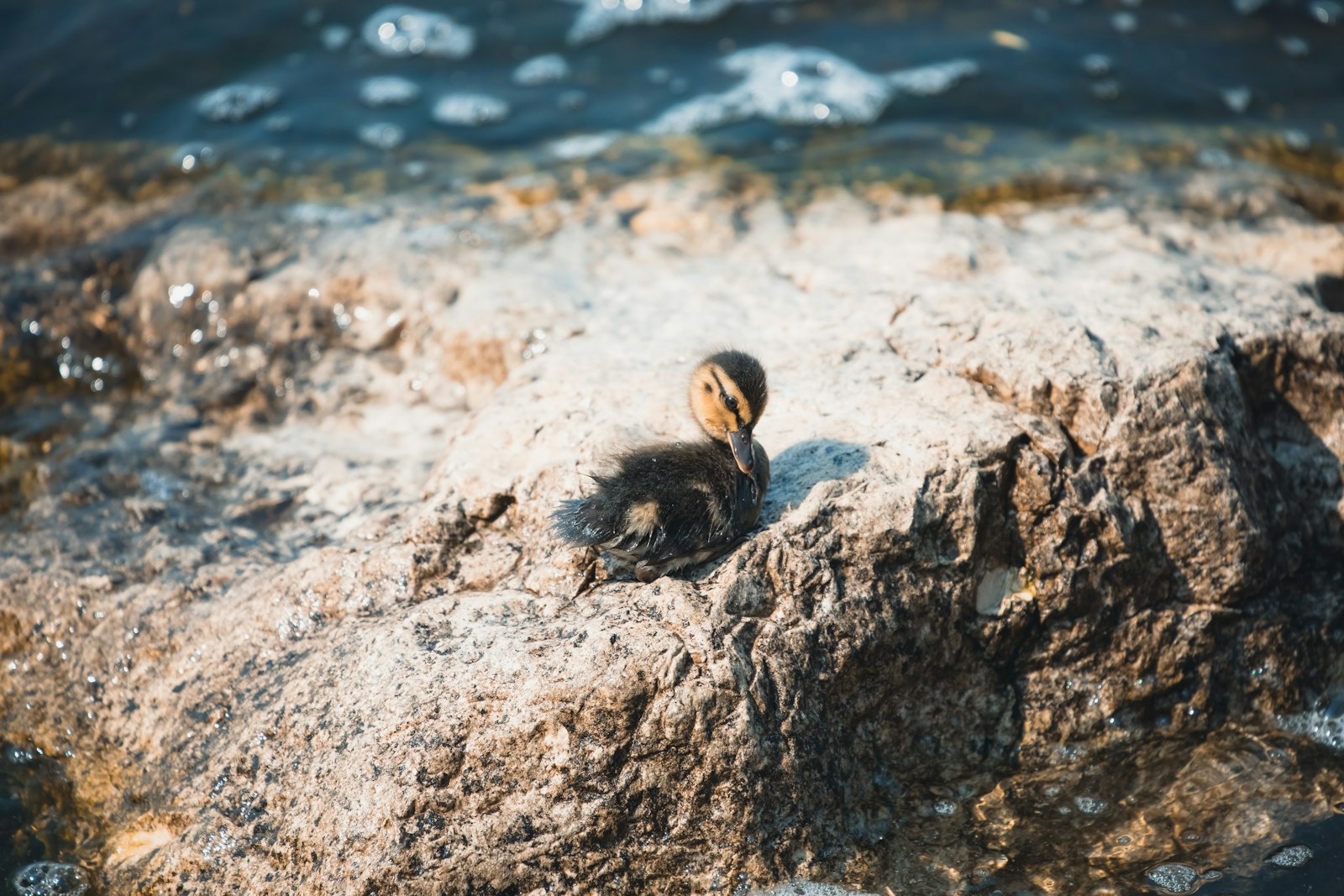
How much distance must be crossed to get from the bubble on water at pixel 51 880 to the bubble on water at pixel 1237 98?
9645 mm

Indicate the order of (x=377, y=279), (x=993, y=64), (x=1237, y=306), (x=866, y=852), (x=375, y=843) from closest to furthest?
(x=375, y=843), (x=866, y=852), (x=1237, y=306), (x=377, y=279), (x=993, y=64)

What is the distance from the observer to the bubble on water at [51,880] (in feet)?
12.9

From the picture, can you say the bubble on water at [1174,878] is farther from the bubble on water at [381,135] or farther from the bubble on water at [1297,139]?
the bubble on water at [381,135]

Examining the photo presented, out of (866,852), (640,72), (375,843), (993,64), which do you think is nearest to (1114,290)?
(866,852)

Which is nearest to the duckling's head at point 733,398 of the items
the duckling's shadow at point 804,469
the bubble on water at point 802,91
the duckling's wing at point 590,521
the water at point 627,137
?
the duckling's shadow at point 804,469

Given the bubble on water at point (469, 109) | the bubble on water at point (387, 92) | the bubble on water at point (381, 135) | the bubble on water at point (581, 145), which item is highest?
the bubble on water at point (387, 92)

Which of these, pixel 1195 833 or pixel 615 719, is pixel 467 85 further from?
pixel 1195 833

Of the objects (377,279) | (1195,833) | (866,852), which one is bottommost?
(1195,833)

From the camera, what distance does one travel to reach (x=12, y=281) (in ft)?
23.1

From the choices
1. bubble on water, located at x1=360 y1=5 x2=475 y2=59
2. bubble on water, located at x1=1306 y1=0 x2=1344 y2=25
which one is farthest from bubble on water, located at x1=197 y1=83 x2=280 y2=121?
bubble on water, located at x1=1306 y1=0 x2=1344 y2=25

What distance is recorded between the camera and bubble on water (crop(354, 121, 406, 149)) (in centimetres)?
897

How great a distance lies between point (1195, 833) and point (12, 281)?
725 centimetres

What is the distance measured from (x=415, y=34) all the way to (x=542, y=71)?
4.73ft

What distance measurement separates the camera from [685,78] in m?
9.74
